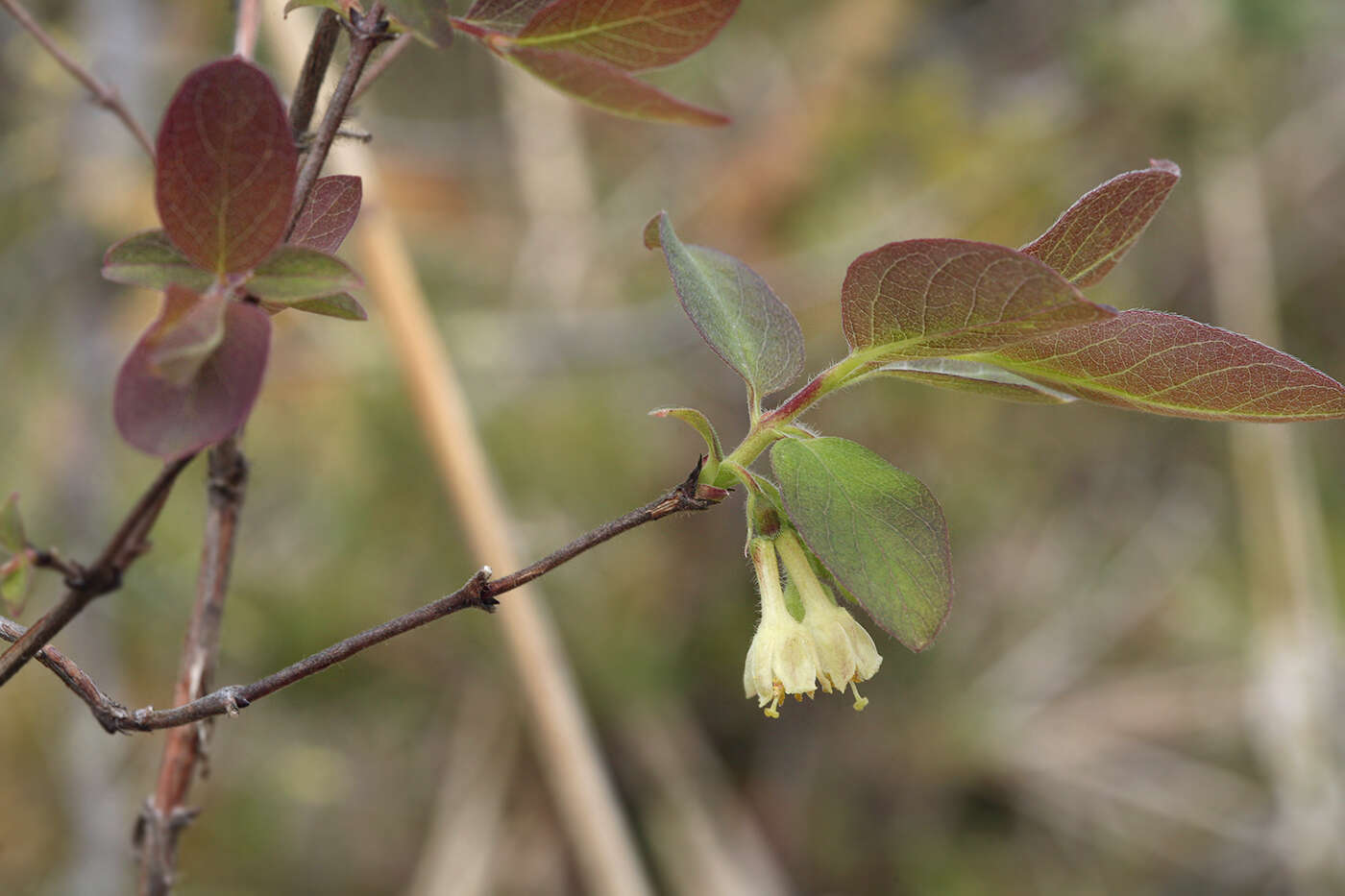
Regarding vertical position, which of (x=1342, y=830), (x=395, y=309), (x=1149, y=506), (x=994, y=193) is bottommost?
(x=1342, y=830)

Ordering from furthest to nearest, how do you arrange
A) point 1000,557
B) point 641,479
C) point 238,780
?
point 1000,557 → point 641,479 → point 238,780

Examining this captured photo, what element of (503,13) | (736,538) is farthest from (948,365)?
(736,538)

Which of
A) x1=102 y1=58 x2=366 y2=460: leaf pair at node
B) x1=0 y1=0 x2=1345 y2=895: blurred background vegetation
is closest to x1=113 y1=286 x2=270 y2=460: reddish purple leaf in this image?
x1=102 y1=58 x2=366 y2=460: leaf pair at node

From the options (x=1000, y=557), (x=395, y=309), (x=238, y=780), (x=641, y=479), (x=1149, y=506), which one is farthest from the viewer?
(x=1149, y=506)

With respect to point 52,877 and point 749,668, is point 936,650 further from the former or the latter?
point 749,668

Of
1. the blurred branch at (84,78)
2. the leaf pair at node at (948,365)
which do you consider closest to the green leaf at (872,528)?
the leaf pair at node at (948,365)

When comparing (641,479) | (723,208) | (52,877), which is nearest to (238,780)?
(52,877)

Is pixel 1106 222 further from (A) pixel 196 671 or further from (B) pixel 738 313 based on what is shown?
(A) pixel 196 671
